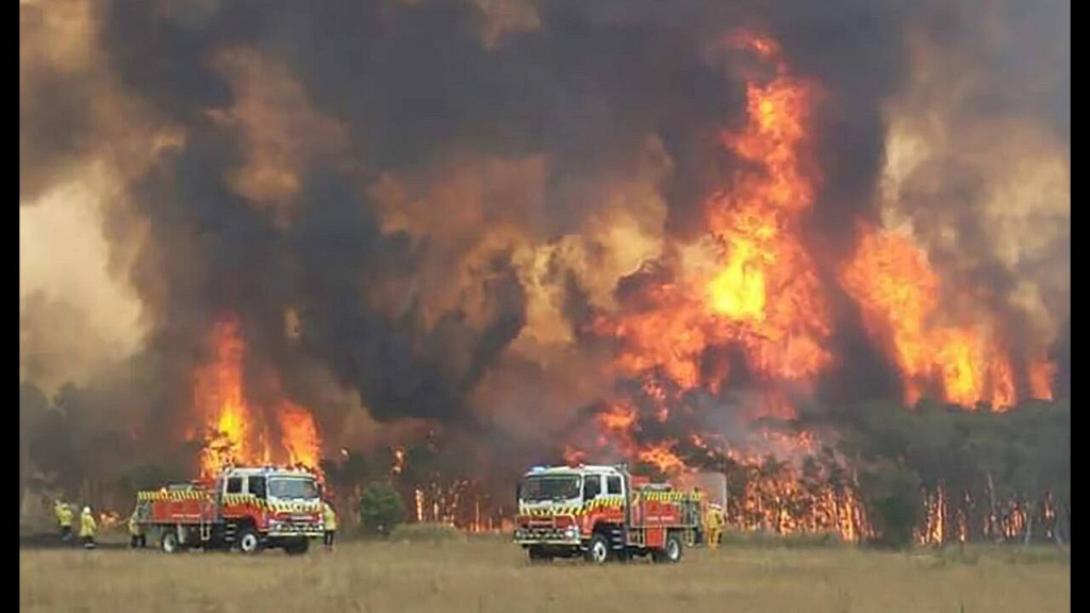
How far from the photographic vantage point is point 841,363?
56.3 meters

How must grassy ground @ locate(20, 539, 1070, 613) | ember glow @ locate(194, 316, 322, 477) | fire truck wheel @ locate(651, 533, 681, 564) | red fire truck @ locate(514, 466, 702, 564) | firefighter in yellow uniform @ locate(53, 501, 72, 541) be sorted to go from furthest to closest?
ember glow @ locate(194, 316, 322, 477) → firefighter in yellow uniform @ locate(53, 501, 72, 541) → fire truck wheel @ locate(651, 533, 681, 564) → red fire truck @ locate(514, 466, 702, 564) → grassy ground @ locate(20, 539, 1070, 613)

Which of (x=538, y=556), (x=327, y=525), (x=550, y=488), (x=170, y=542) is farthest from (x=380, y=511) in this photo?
(x=550, y=488)

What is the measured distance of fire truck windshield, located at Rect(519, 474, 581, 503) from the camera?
2923 cm

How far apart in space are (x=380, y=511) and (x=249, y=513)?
627 inches

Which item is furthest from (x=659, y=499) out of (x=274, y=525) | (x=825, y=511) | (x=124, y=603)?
(x=825, y=511)

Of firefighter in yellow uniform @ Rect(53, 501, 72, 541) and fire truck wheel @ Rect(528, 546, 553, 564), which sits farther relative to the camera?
firefighter in yellow uniform @ Rect(53, 501, 72, 541)

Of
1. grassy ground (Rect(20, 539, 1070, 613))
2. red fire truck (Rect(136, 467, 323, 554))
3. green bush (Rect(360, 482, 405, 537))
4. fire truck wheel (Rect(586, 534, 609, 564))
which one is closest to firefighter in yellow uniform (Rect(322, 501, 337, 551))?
red fire truck (Rect(136, 467, 323, 554))

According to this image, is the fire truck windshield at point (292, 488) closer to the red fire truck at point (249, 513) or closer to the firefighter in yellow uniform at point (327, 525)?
the red fire truck at point (249, 513)

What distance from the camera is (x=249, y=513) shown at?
33594 mm

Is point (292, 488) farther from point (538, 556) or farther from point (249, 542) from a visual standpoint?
point (538, 556)

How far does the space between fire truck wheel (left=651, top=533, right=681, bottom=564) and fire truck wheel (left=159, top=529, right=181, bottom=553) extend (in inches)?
479

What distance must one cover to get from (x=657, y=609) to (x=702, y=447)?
117 feet

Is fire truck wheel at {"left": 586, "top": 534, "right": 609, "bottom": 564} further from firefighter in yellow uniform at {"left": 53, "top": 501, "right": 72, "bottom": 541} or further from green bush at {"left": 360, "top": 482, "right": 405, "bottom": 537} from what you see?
green bush at {"left": 360, "top": 482, "right": 405, "bottom": 537}
